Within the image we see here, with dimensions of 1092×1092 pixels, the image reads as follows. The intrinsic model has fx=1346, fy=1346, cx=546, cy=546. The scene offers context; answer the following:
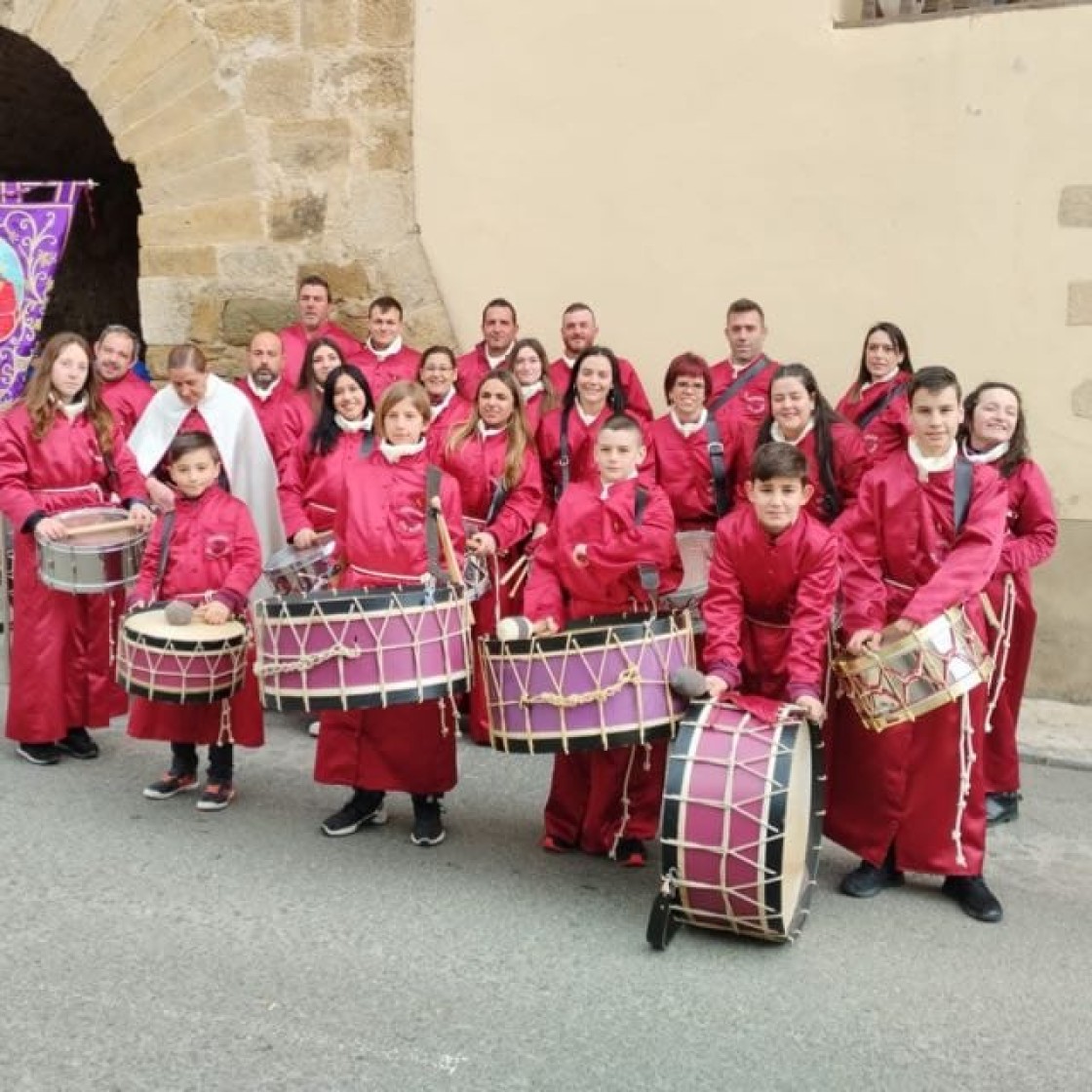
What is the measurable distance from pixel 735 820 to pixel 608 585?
1.10 meters

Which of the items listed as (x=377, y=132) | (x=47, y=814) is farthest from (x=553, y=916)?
(x=377, y=132)

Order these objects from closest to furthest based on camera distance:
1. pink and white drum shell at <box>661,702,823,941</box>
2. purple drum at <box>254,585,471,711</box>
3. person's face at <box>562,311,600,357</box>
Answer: pink and white drum shell at <box>661,702,823,941</box>, purple drum at <box>254,585,471,711</box>, person's face at <box>562,311,600,357</box>

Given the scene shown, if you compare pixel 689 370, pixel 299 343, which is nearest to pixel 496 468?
pixel 689 370

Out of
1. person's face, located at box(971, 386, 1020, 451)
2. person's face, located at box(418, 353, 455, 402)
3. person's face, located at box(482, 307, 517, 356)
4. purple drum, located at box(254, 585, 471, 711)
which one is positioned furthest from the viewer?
person's face, located at box(482, 307, 517, 356)

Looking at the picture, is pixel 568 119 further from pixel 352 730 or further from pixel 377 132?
pixel 352 730

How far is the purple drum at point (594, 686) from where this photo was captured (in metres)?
3.79

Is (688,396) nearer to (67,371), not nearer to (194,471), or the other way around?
(194,471)

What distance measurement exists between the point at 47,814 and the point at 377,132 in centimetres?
459

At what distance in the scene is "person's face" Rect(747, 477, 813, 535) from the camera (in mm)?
4027

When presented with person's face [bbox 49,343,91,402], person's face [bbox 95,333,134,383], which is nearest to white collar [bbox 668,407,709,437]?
person's face [bbox 49,343,91,402]

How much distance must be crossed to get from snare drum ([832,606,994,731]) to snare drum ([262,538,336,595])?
7.39 ft

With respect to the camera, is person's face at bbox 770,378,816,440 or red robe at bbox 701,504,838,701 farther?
person's face at bbox 770,378,816,440

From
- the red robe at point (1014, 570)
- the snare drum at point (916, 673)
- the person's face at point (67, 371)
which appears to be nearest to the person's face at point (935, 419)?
the snare drum at point (916, 673)

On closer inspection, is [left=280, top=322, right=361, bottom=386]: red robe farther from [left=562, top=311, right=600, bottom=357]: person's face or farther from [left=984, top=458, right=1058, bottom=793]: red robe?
[left=984, top=458, right=1058, bottom=793]: red robe
